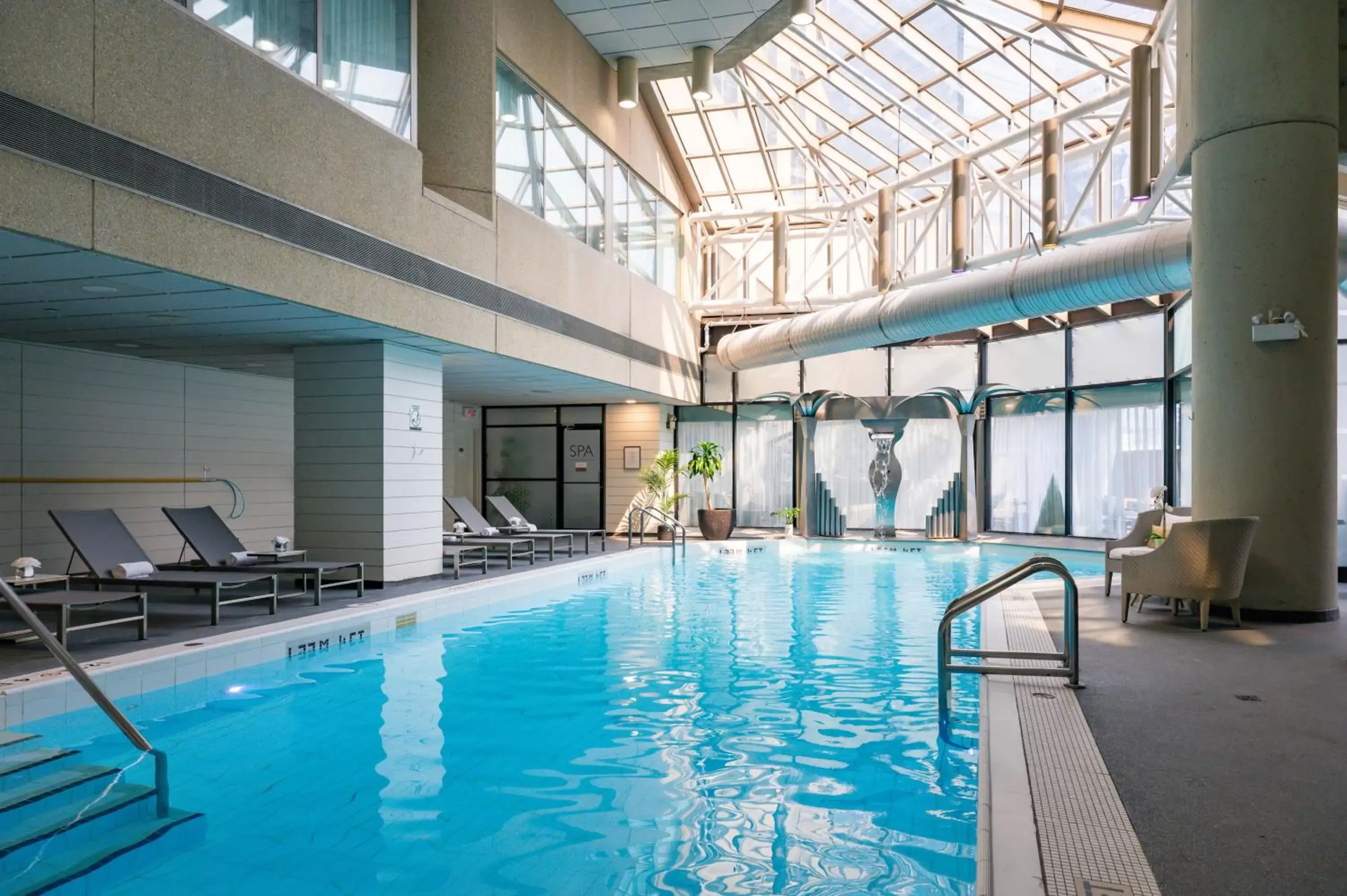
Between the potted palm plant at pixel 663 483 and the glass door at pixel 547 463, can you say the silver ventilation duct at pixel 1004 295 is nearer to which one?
the potted palm plant at pixel 663 483

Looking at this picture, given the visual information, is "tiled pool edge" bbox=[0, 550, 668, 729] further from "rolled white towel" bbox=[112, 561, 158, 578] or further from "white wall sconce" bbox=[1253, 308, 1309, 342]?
"white wall sconce" bbox=[1253, 308, 1309, 342]

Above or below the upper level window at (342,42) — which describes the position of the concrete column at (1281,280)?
below

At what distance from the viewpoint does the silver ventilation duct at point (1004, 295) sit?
9.16 metres

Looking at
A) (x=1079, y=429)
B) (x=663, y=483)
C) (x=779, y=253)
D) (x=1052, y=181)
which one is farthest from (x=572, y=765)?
(x=1079, y=429)

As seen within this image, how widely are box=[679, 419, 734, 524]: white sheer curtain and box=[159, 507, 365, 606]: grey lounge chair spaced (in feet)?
32.9

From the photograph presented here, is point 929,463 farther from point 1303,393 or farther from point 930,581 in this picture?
point 1303,393

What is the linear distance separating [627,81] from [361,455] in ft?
23.0

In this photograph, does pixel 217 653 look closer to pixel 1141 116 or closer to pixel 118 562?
pixel 118 562

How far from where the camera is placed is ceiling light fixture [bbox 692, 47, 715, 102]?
12297 millimetres

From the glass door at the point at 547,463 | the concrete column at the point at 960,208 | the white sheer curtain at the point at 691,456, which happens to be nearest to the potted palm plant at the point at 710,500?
the white sheer curtain at the point at 691,456

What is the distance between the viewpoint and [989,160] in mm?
14266

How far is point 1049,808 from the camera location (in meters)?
2.96

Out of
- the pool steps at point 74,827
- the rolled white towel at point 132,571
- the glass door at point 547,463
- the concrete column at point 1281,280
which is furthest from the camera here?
the glass door at point 547,463

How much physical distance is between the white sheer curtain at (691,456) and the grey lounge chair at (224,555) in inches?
395
